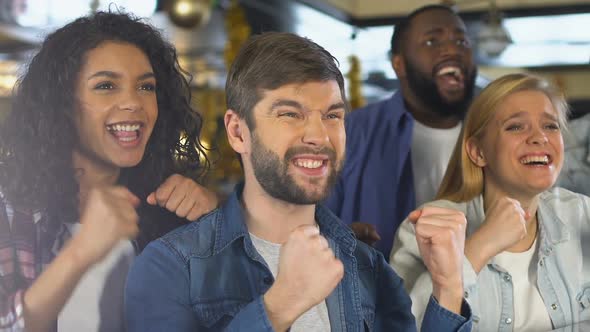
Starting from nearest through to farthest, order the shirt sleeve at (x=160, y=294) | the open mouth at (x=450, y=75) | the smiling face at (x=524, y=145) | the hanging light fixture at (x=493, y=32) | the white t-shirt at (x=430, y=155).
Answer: the shirt sleeve at (x=160, y=294)
the smiling face at (x=524, y=145)
the white t-shirt at (x=430, y=155)
the open mouth at (x=450, y=75)
the hanging light fixture at (x=493, y=32)

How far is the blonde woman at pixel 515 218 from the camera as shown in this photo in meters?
1.93

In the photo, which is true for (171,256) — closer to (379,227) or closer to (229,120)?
(229,120)

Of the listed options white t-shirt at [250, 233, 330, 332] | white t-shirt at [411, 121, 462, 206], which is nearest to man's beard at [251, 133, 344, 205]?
white t-shirt at [250, 233, 330, 332]

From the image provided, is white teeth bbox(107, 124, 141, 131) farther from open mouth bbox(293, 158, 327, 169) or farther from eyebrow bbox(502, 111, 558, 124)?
eyebrow bbox(502, 111, 558, 124)

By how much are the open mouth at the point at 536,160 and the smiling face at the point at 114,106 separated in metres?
0.88

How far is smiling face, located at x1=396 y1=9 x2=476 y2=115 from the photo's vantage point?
8.96 ft

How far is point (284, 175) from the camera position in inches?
59.9

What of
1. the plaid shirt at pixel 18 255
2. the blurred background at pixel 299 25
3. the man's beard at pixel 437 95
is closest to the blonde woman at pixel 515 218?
the blurred background at pixel 299 25

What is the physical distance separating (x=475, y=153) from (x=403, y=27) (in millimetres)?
887

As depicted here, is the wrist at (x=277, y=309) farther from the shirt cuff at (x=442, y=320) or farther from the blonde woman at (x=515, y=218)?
the blonde woman at (x=515, y=218)

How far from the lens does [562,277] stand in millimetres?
2031

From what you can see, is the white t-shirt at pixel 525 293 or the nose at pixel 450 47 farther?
the nose at pixel 450 47

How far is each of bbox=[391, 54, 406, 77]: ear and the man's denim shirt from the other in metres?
1.26

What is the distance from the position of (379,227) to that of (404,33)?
72cm
